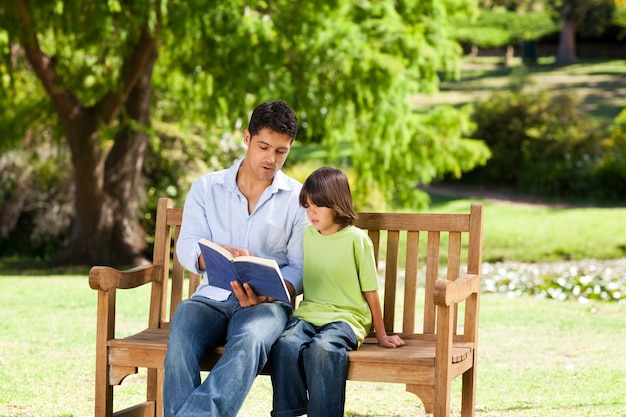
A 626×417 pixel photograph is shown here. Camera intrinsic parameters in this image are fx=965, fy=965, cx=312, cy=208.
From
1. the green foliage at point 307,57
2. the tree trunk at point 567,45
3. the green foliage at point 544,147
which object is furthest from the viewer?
the tree trunk at point 567,45

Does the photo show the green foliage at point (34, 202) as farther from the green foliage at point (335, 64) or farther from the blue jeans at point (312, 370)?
the blue jeans at point (312, 370)

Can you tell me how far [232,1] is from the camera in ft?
36.1

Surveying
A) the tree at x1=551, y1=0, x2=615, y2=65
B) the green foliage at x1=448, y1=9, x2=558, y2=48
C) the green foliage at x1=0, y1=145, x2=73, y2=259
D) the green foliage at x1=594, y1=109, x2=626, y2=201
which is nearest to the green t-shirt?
the green foliage at x1=0, y1=145, x2=73, y2=259

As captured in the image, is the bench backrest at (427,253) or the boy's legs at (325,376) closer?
the boy's legs at (325,376)

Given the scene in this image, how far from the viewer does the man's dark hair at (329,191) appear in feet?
13.4

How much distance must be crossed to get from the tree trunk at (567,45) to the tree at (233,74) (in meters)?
23.1

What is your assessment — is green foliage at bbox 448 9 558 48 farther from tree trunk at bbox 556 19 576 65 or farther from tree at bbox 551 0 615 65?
tree trunk at bbox 556 19 576 65

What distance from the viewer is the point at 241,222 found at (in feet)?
14.3

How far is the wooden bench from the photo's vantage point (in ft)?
12.4

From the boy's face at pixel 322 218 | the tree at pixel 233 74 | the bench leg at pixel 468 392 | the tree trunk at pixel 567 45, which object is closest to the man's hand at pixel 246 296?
the boy's face at pixel 322 218

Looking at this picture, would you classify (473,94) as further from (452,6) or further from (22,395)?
(22,395)

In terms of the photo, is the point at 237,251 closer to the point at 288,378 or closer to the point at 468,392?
the point at 288,378

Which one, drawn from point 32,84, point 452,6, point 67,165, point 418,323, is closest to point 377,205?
point 452,6

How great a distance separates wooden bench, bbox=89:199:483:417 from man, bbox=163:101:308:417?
161 millimetres
